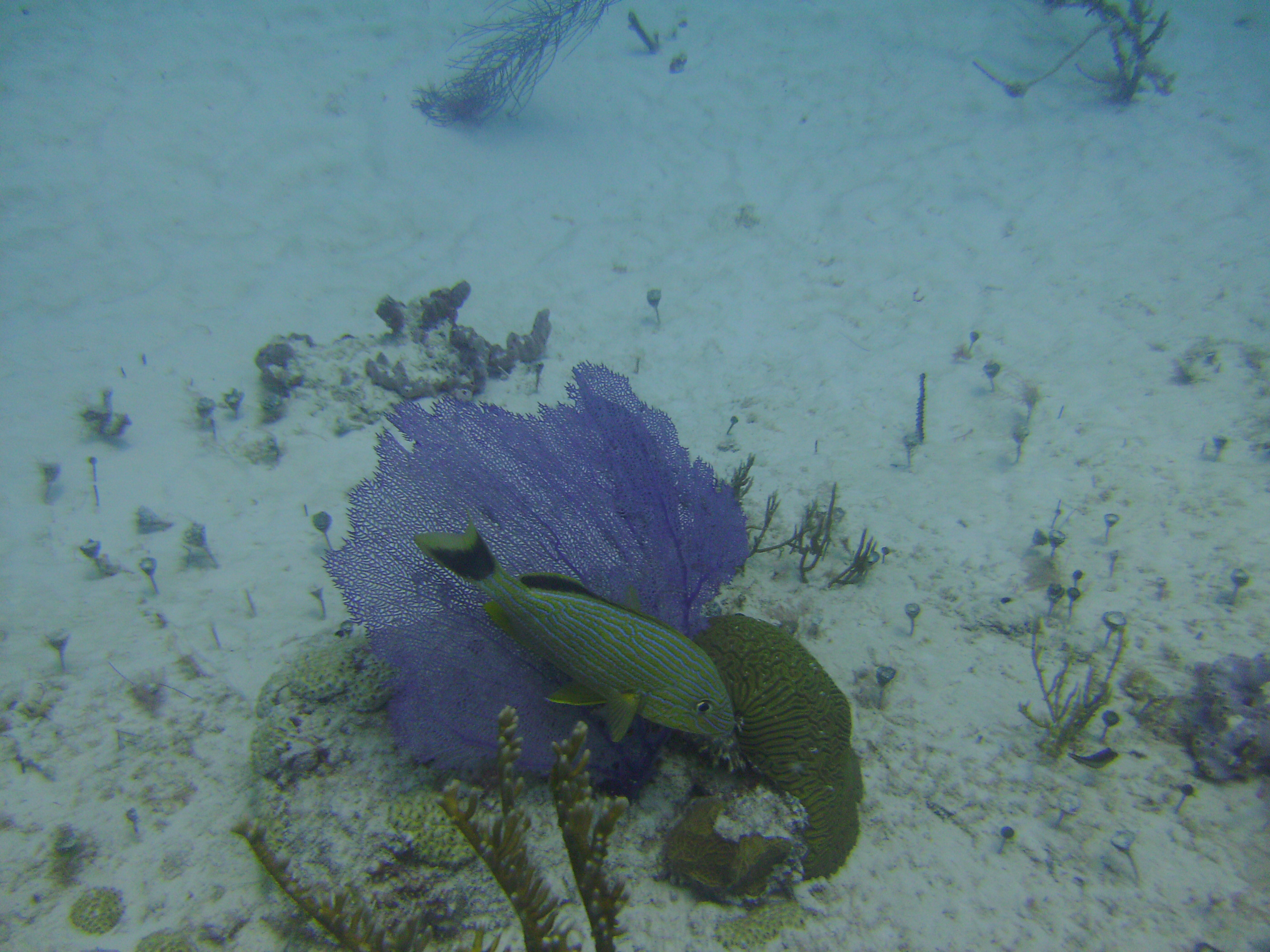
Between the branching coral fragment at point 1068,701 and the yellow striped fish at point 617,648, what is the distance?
2035 mm

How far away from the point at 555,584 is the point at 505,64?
1105 centimetres

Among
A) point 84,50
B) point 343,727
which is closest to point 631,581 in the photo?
point 343,727

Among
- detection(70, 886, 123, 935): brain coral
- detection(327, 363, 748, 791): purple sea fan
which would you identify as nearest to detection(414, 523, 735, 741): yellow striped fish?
detection(327, 363, 748, 791): purple sea fan

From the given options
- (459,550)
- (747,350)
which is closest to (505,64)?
(747,350)

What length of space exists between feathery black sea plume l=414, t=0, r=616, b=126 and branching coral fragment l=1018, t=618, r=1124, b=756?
1140 centimetres

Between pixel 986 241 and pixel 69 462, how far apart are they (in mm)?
10547

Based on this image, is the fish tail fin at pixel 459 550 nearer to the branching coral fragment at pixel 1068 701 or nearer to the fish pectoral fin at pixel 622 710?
the fish pectoral fin at pixel 622 710

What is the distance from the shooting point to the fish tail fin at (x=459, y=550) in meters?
2.17

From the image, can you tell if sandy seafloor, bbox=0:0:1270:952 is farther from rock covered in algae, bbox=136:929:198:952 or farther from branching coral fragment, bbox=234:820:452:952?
branching coral fragment, bbox=234:820:452:952

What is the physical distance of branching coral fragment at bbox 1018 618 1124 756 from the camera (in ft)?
9.86

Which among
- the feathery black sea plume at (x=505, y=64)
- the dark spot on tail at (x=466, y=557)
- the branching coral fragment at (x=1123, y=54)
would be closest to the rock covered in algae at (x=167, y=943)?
the dark spot on tail at (x=466, y=557)

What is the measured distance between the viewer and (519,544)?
121 inches

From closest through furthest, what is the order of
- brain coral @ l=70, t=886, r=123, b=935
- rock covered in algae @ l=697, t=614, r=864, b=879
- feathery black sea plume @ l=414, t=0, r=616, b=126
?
brain coral @ l=70, t=886, r=123, b=935 < rock covered in algae @ l=697, t=614, r=864, b=879 < feathery black sea plume @ l=414, t=0, r=616, b=126

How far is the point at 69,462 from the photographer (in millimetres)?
5000
